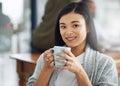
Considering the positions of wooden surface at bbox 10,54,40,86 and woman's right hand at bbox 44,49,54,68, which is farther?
wooden surface at bbox 10,54,40,86

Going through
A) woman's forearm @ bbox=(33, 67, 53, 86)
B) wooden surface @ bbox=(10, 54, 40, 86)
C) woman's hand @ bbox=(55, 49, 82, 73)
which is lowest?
wooden surface @ bbox=(10, 54, 40, 86)

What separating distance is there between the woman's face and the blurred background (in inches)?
44.0

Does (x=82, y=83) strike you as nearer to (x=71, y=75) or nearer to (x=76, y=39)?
(x=71, y=75)

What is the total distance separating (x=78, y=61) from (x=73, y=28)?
0.46 feet

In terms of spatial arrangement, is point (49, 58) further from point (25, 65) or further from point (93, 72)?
point (25, 65)

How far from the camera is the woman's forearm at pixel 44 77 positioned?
1.22 m

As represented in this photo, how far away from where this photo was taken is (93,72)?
1.20 meters

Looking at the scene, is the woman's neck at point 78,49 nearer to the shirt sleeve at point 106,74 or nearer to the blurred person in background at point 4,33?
the shirt sleeve at point 106,74

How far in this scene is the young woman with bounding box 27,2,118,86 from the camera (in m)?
1.19

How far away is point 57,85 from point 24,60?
2.07 ft

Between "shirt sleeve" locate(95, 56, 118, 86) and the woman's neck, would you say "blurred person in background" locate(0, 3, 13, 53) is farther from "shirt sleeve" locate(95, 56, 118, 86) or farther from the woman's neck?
"shirt sleeve" locate(95, 56, 118, 86)

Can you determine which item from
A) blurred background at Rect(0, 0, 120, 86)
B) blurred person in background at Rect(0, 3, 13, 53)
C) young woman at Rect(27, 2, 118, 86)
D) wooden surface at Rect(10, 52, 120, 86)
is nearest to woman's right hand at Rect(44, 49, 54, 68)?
young woman at Rect(27, 2, 118, 86)

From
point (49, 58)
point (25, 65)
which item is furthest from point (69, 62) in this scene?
point (25, 65)

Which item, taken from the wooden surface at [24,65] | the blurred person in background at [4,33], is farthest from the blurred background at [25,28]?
the wooden surface at [24,65]
